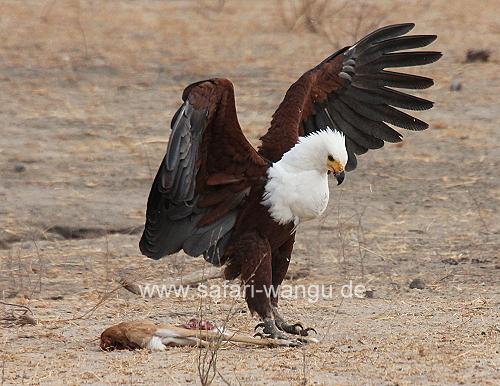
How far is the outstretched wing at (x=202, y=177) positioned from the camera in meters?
6.24

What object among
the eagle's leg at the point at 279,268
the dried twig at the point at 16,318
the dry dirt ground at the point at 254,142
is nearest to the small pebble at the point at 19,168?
the dry dirt ground at the point at 254,142

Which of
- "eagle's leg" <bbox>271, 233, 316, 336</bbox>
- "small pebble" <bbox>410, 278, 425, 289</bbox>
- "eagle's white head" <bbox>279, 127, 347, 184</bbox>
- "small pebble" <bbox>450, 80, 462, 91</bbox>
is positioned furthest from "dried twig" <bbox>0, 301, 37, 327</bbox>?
"small pebble" <bbox>450, 80, 462, 91</bbox>

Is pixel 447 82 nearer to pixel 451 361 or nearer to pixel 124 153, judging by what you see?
pixel 124 153

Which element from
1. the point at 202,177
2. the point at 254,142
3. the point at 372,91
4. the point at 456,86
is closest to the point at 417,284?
the point at 372,91

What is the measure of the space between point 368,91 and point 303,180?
1.37 meters

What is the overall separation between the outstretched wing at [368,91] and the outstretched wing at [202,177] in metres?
1.00

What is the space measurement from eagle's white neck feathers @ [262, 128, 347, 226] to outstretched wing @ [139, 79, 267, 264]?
123mm

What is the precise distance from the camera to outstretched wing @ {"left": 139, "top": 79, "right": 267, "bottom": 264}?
6.24 metres

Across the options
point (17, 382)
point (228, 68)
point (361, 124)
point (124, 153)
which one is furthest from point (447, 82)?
point (17, 382)

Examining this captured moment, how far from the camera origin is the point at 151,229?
679cm

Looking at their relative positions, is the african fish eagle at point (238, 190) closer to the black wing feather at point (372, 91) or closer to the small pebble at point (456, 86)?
the black wing feather at point (372, 91)

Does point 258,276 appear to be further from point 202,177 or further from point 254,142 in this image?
point 254,142

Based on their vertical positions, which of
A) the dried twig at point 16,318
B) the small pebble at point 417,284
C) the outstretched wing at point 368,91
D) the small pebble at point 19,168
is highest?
the outstretched wing at point 368,91

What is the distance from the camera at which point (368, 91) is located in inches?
304
